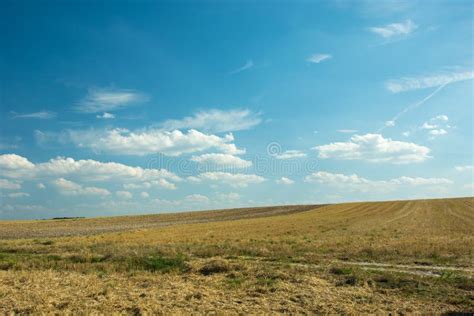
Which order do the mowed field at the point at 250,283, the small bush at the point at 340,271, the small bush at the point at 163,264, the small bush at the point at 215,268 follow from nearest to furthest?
the mowed field at the point at 250,283, the small bush at the point at 340,271, the small bush at the point at 215,268, the small bush at the point at 163,264

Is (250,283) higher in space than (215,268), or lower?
lower

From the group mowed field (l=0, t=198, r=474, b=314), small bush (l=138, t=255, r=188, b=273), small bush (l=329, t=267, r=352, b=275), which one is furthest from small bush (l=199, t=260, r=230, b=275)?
small bush (l=329, t=267, r=352, b=275)

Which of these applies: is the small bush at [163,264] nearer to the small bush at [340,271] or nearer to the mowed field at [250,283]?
the mowed field at [250,283]

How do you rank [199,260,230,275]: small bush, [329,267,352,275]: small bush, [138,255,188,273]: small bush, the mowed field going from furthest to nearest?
[138,255,188,273]: small bush
[199,260,230,275]: small bush
[329,267,352,275]: small bush
the mowed field

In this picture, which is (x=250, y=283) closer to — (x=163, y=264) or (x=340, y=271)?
(x=340, y=271)

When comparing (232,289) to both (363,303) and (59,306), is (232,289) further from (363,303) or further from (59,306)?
(59,306)

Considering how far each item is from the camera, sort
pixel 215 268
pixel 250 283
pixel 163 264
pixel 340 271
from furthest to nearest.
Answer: pixel 163 264 → pixel 215 268 → pixel 340 271 → pixel 250 283

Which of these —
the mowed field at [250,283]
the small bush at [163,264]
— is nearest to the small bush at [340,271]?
the mowed field at [250,283]

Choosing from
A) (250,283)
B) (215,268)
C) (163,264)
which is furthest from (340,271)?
(163,264)

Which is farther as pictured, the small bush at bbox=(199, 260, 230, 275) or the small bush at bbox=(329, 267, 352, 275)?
the small bush at bbox=(199, 260, 230, 275)

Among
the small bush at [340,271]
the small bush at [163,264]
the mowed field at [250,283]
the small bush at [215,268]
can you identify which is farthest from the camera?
the small bush at [163,264]

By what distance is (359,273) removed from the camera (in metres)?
18.1

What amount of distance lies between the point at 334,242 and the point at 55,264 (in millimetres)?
19401

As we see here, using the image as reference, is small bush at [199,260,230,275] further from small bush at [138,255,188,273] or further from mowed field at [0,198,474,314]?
small bush at [138,255,188,273]
